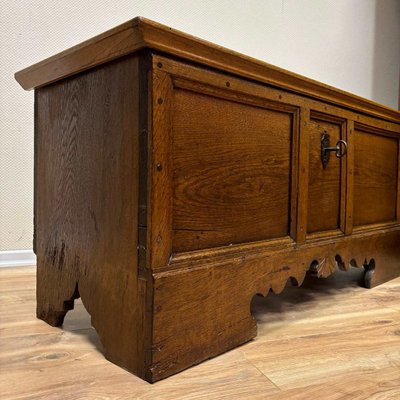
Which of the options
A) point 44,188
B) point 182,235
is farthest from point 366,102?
point 44,188

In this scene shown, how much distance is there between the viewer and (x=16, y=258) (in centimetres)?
170

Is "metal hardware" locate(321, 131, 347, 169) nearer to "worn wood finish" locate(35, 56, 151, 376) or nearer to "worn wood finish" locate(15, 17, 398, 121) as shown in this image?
"worn wood finish" locate(15, 17, 398, 121)

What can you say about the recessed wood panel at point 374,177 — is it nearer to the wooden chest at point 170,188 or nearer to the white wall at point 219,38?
the wooden chest at point 170,188

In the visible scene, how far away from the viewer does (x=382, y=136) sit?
4.89ft

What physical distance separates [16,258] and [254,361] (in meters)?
1.24

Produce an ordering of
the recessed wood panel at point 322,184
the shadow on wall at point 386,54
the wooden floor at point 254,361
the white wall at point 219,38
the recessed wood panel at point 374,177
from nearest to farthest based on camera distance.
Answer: the wooden floor at point 254,361, the recessed wood panel at point 322,184, the recessed wood panel at point 374,177, the white wall at point 219,38, the shadow on wall at point 386,54

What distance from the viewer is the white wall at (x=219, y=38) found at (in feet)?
5.46

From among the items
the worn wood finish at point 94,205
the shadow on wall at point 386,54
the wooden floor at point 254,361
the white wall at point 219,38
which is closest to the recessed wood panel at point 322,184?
the wooden floor at point 254,361

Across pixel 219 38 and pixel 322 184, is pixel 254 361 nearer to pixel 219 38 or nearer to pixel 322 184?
pixel 322 184

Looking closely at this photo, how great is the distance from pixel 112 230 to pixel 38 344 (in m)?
0.32

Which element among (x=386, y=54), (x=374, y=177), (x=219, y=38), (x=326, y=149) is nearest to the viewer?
(x=326, y=149)

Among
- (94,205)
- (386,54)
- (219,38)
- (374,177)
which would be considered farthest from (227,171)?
(386,54)

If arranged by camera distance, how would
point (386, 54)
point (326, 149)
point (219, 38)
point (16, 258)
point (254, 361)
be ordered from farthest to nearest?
point (386, 54) < point (219, 38) < point (16, 258) < point (326, 149) < point (254, 361)

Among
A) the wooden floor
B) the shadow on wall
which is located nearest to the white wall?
the shadow on wall
